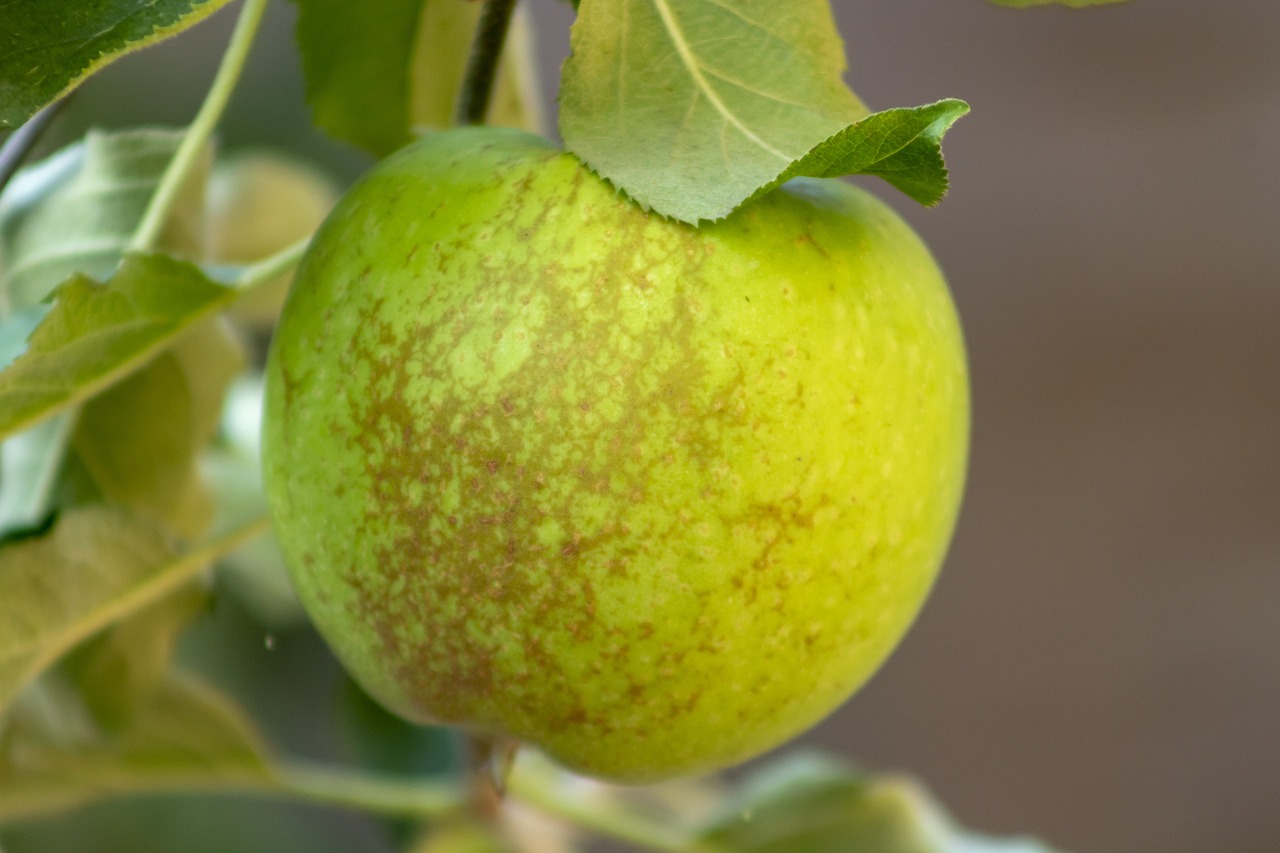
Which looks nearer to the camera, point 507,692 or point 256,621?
point 507,692

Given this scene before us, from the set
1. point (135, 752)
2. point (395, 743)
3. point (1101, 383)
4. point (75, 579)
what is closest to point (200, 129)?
point (75, 579)

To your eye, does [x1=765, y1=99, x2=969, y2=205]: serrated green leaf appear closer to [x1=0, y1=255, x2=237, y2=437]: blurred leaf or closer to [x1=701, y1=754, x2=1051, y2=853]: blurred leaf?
[x1=0, y1=255, x2=237, y2=437]: blurred leaf

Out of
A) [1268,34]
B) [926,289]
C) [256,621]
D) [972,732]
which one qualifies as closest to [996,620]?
[972,732]

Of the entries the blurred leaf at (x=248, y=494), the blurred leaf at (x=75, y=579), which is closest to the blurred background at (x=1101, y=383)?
the blurred leaf at (x=248, y=494)

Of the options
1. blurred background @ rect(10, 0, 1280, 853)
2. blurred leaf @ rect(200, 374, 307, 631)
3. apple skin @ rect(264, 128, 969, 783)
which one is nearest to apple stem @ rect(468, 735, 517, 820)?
apple skin @ rect(264, 128, 969, 783)

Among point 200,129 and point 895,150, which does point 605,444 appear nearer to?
point 895,150

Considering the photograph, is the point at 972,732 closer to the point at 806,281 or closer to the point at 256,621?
the point at 256,621
